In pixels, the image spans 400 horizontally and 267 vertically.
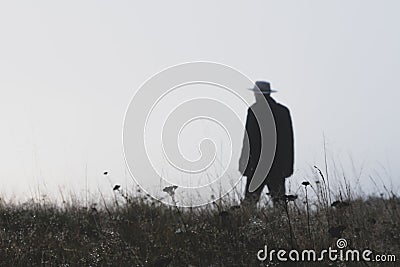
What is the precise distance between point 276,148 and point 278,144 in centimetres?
6

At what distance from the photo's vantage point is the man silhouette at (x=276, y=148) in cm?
753

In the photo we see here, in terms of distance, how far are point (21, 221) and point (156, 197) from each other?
52.0 inches

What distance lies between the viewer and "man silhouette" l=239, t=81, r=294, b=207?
753cm

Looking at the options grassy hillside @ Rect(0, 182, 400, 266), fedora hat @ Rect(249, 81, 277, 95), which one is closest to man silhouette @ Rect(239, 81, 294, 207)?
fedora hat @ Rect(249, 81, 277, 95)

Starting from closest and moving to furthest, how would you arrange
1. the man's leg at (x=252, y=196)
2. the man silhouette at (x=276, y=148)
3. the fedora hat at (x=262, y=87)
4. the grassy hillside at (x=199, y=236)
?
the grassy hillside at (x=199, y=236) → the man's leg at (x=252, y=196) → the man silhouette at (x=276, y=148) → the fedora hat at (x=262, y=87)

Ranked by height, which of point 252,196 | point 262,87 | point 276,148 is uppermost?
point 262,87

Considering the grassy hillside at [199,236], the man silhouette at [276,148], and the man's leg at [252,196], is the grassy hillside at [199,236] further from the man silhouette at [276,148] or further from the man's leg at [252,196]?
the man silhouette at [276,148]

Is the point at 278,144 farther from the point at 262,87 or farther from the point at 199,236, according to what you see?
the point at 199,236

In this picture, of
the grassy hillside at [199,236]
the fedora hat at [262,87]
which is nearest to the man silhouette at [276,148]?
the fedora hat at [262,87]

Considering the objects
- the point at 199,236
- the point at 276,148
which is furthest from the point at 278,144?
the point at 199,236

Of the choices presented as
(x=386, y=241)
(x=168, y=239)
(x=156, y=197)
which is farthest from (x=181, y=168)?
(x=386, y=241)

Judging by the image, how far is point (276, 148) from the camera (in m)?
7.67

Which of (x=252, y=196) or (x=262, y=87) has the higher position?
(x=262, y=87)

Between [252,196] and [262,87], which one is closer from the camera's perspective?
[252,196]
